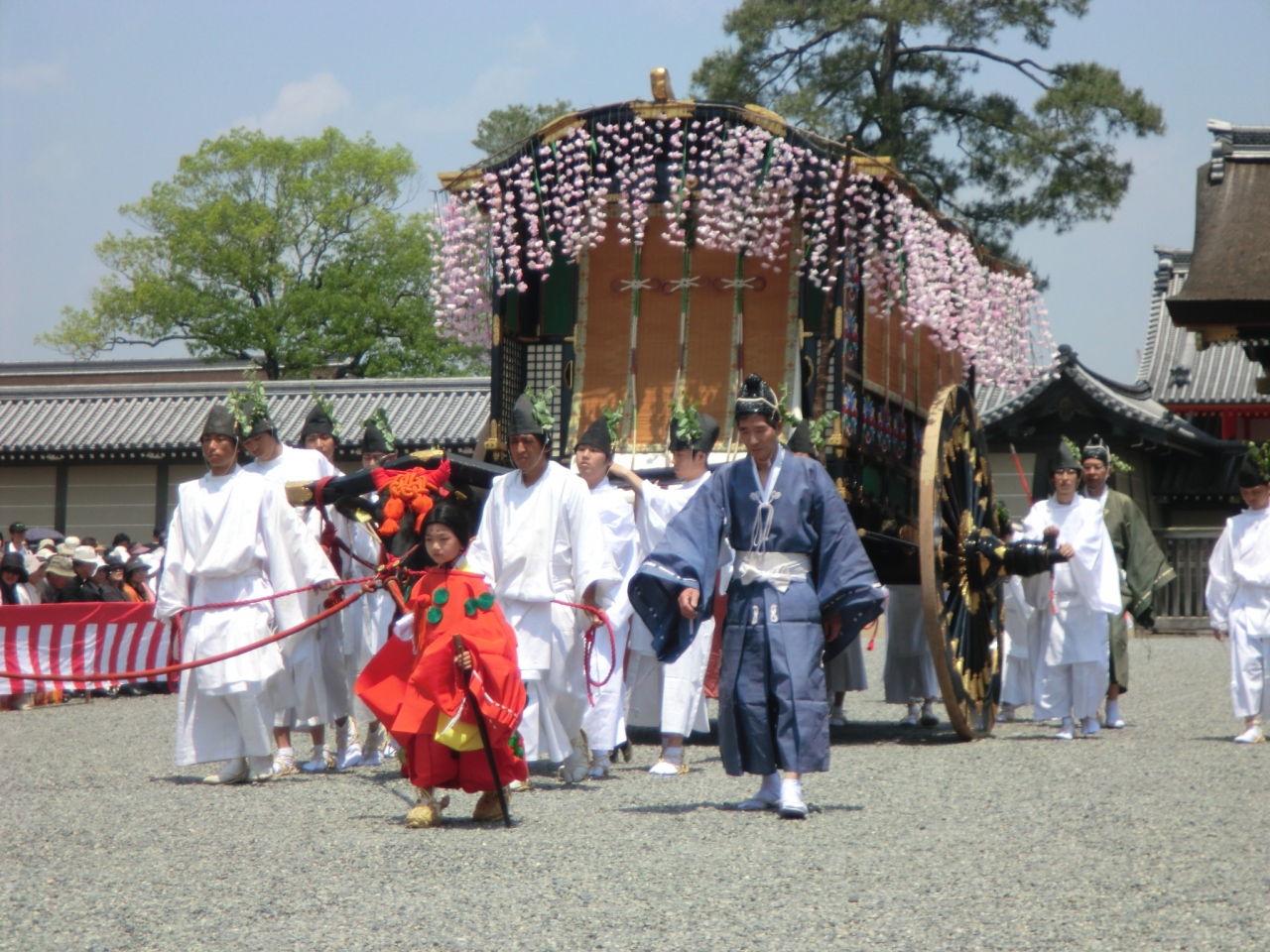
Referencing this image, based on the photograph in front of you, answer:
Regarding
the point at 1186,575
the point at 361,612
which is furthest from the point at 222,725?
the point at 1186,575

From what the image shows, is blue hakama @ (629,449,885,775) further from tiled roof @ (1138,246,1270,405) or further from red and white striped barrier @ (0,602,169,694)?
tiled roof @ (1138,246,1270,405)

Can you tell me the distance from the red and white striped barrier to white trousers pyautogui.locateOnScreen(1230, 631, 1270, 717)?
258 inches

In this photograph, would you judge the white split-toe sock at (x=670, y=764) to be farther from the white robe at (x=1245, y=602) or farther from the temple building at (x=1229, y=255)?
the white robe at (x=1245, y=602)

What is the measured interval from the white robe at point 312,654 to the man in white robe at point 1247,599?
4.86 meters

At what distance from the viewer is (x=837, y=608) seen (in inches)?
226

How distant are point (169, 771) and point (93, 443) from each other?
17.0 metres

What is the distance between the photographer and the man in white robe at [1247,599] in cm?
851

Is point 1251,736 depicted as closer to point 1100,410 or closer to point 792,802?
point 792,802

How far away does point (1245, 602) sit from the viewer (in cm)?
877

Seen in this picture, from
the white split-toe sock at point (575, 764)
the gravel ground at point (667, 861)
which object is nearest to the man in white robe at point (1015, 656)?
the gravel ground at point (667, 861)

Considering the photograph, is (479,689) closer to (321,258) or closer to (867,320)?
(867,320)

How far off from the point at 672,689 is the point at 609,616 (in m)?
0.50

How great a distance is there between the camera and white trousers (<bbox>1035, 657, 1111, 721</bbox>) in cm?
856

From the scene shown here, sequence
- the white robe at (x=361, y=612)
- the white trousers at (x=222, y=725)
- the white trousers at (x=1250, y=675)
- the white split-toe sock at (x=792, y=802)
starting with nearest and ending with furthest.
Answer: the white split-toe sock at (x=792, y=802) < the white trousers at (x=222, y=725) < the white robe at (x=361, y=612) < the white trousers at (x=1250, y=675)
